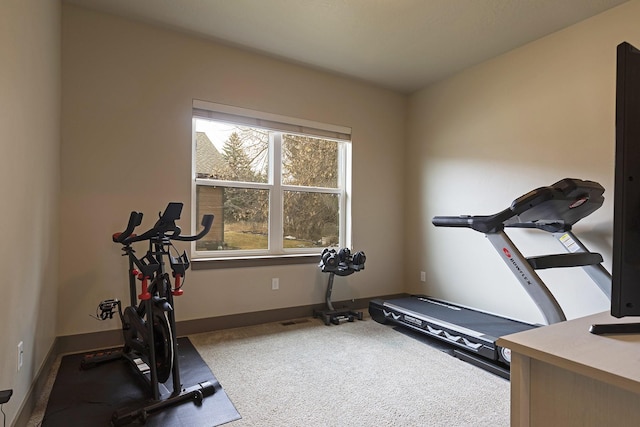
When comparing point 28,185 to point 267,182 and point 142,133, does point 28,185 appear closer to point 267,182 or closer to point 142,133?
point 142,133

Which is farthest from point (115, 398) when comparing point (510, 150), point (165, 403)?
point (510, 150)

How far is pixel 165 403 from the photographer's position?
1.92 meters

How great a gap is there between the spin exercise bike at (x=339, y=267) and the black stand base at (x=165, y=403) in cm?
158

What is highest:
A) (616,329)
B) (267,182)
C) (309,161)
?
(309,161)

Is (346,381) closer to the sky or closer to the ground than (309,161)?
closer to the ground

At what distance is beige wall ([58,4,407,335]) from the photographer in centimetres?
273

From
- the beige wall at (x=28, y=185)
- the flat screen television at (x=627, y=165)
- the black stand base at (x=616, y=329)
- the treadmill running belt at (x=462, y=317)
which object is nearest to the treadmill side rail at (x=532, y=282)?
the treadmill running belt at (x=462, y=317)

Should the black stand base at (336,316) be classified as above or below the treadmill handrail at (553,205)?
below

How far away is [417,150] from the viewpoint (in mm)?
4340

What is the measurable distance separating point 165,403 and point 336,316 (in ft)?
6.37

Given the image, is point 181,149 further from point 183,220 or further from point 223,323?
point 223,323

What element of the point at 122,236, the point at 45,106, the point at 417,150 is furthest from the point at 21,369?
the point at 417,150

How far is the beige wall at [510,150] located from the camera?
106 inches

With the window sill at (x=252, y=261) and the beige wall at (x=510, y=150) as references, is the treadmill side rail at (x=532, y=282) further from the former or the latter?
the window sill at (x=252, y=261)
